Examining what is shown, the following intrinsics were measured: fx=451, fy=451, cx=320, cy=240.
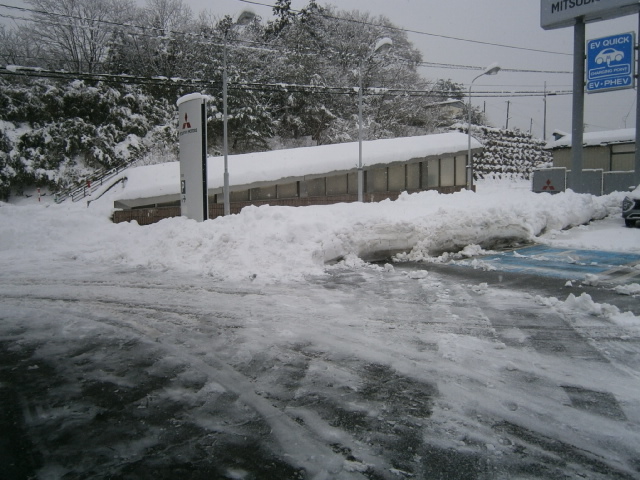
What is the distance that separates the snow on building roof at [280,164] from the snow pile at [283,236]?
6733 mm

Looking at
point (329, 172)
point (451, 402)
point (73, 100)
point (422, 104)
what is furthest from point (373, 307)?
point (422, 104)

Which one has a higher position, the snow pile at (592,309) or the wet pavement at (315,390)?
the snow pile at (592,309)

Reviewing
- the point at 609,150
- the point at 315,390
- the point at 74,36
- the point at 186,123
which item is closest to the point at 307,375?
the point at 315,390

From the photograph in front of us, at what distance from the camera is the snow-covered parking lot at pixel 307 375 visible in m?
2.81

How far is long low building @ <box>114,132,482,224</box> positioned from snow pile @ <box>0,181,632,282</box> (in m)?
6.12

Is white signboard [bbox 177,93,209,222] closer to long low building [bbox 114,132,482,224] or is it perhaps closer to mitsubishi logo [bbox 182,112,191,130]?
mitsubishi logo [bbox 182,112,191,130]

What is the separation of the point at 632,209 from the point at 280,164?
48.7ft

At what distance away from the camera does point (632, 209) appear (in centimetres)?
1479

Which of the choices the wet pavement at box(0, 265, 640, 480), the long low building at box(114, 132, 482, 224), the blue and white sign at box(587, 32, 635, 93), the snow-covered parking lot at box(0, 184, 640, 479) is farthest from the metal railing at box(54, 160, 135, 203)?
the blue and white sign at box(587, 32, 635, 93)

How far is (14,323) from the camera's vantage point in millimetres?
5746

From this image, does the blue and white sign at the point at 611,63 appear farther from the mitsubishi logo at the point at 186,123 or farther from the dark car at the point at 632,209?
the mitsubishi logo at the point at 186,123

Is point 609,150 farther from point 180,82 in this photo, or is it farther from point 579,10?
point 180,82

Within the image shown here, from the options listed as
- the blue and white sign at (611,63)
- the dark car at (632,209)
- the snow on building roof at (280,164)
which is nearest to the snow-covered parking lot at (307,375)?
the dark car at (632,209)

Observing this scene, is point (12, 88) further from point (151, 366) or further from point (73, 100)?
point (151, 366)
